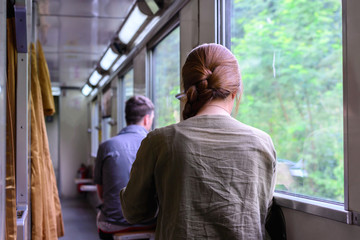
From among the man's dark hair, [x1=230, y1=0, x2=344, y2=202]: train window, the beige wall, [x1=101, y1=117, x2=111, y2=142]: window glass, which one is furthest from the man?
the beige wall

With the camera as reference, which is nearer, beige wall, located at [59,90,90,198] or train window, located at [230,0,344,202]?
train window, located at [230,0,344,202]

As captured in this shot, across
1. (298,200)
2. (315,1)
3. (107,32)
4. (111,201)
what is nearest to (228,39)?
(298,200)

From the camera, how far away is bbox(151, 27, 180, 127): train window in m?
3.13

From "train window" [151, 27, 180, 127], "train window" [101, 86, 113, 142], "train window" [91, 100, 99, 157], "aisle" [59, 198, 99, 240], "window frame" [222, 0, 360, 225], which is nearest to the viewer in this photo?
"window frame" [222, 0, 360, 225]

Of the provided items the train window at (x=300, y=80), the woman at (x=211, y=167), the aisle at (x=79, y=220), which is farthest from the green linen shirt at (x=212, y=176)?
the aisle at (x=79, y=220)

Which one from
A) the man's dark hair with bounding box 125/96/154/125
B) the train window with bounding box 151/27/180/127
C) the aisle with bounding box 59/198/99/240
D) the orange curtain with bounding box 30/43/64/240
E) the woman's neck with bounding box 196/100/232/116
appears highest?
the train window with bounding box 151/27/180/127

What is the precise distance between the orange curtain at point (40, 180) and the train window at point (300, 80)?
1632mm

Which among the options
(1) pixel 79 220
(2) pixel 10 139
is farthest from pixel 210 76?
(1) pixel 79 220

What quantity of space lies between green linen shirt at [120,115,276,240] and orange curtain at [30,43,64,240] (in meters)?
1.29

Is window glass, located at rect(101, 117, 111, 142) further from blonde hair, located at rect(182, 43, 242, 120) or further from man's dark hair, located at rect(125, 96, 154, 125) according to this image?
blonde hair, located at rect(182, 43, 242, 120)

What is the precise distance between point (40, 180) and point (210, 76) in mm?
1465

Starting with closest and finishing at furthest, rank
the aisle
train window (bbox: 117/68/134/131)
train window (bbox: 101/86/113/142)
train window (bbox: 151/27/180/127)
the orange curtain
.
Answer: the orange curtain → train window (bbox: 151/27/180/127) → train window (bbox: 117/68/134/131) → the aisle → train window (bbox: 101/86/113/142)

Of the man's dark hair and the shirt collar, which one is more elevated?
the man's dark hair

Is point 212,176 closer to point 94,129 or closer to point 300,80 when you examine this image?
point 300,80
